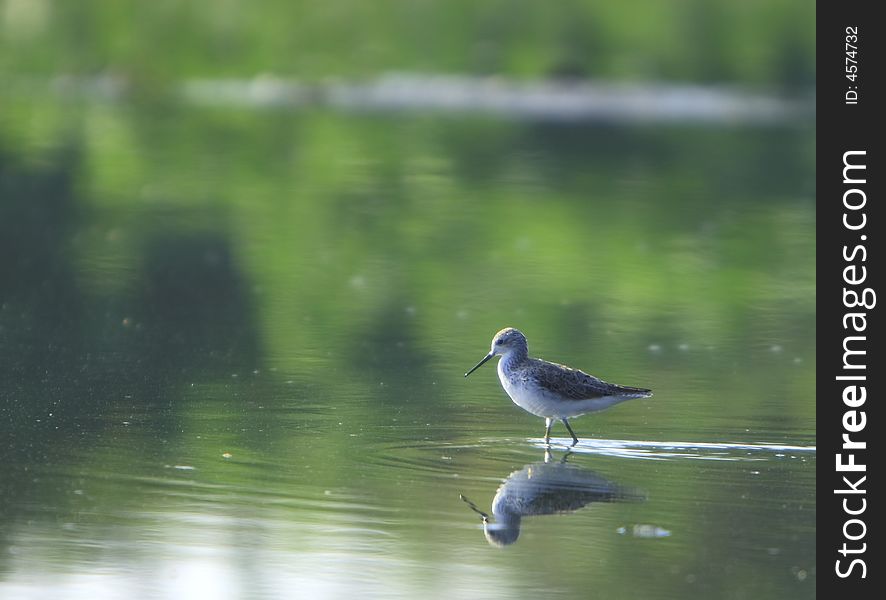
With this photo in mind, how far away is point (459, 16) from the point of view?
5069 cm

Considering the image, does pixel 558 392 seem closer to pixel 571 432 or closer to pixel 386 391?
pixel 571 432

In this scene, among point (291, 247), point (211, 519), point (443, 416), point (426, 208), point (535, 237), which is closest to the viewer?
point (211, 519)

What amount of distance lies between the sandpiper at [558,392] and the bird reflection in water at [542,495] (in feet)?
2.33

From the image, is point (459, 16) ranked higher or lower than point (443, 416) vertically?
lower

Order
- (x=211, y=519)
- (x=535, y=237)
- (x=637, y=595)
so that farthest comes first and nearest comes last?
(x=535, y=237) → (x=211, y=519) → (x=637, y=595)

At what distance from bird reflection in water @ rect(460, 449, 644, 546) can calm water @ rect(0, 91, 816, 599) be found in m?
0.02

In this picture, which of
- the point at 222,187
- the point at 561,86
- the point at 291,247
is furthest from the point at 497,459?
the point at 561,86

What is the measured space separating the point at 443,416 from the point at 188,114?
98.9ft

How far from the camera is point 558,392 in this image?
11430 millimetres

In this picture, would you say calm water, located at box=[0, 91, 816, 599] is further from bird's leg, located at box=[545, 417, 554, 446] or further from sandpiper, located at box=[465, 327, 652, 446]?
sandpiper, located at box=[465, 327, 652, 446]

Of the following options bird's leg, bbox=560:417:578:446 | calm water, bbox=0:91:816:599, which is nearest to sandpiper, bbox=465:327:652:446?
bird's leg, bbox=560:417:578:446

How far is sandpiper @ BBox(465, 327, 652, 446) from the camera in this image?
11.4 metres

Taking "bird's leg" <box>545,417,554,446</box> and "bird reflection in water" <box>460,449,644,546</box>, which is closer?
"bird reflection in water" <box>460,449,644,546</box>

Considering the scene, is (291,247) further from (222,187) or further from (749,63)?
(749,63)
